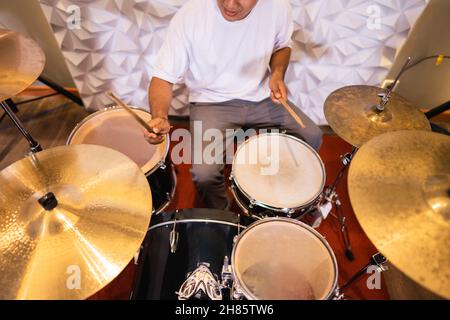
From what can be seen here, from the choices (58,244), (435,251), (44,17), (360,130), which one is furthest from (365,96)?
(44,17)

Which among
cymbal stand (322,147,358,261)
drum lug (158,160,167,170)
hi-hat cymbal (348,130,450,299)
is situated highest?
hi-hat cymbal (348,130,450,299)

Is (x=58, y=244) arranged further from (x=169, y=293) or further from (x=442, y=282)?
(x=442, y=282)

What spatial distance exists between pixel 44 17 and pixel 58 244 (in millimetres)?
1737

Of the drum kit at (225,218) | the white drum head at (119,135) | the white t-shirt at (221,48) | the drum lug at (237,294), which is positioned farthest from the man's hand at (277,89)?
the drum lug at (237,294)

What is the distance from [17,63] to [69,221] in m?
0.87

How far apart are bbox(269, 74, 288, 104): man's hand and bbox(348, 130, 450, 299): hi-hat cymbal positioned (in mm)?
573

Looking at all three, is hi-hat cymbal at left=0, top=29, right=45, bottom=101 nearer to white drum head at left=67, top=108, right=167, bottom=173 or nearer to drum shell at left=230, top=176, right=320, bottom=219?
white drum head at left=67, top=108, right=167, bottom=173

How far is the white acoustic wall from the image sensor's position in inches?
65.2

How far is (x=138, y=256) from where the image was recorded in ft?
3.76

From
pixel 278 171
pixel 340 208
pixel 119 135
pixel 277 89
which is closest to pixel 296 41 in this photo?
pixel 277 89

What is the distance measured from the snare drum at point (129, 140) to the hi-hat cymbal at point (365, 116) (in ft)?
2.58

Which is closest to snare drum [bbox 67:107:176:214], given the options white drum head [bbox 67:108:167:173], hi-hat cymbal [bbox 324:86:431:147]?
white drum head [bbox 67:108:167:173]

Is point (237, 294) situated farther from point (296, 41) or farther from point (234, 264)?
point (296, 41)

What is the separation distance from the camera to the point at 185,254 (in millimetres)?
1068
